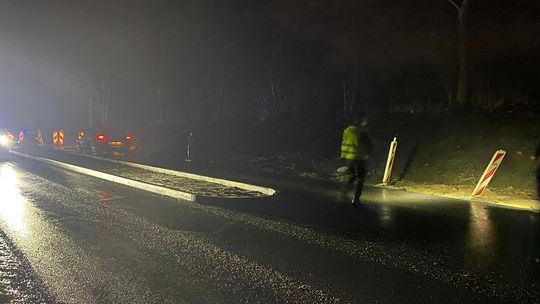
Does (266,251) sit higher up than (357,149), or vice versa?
(357,149)

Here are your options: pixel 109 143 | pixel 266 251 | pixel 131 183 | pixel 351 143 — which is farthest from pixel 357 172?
pixel 109 143

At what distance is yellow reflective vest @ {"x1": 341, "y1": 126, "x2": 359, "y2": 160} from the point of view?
32.1 feet

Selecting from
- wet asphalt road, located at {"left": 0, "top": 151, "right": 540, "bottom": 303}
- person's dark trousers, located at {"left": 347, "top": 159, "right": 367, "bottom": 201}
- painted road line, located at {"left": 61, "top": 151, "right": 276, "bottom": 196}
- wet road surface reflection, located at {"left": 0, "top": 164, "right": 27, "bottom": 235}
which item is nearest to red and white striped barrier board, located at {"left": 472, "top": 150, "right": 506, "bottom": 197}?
wet asphalt road, located at {"left": 0, "top": 151, "right": 540, "bottom": 303}

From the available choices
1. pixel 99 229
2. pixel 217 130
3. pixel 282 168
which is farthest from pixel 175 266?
pixel 217 130

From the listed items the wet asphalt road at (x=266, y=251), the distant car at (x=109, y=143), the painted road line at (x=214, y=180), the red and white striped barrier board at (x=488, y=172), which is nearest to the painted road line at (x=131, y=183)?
the wet asphalt road at (x=266, y=251)

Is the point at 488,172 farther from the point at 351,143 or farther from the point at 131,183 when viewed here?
the point at 131,183

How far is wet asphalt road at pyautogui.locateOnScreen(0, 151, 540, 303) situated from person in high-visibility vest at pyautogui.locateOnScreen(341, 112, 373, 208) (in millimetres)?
754

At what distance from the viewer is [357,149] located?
9.79m

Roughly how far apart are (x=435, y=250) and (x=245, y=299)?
3079mm

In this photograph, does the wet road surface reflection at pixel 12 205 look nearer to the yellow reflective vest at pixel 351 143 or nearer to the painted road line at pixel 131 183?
the painted road line at pixel 131 183

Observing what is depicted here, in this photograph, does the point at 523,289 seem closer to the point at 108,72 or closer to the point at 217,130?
the point at 217,130

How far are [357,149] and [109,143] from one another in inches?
Answer: 766

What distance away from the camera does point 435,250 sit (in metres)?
6.39

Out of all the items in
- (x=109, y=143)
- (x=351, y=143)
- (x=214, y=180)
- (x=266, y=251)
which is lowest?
(x=214, y=180)
